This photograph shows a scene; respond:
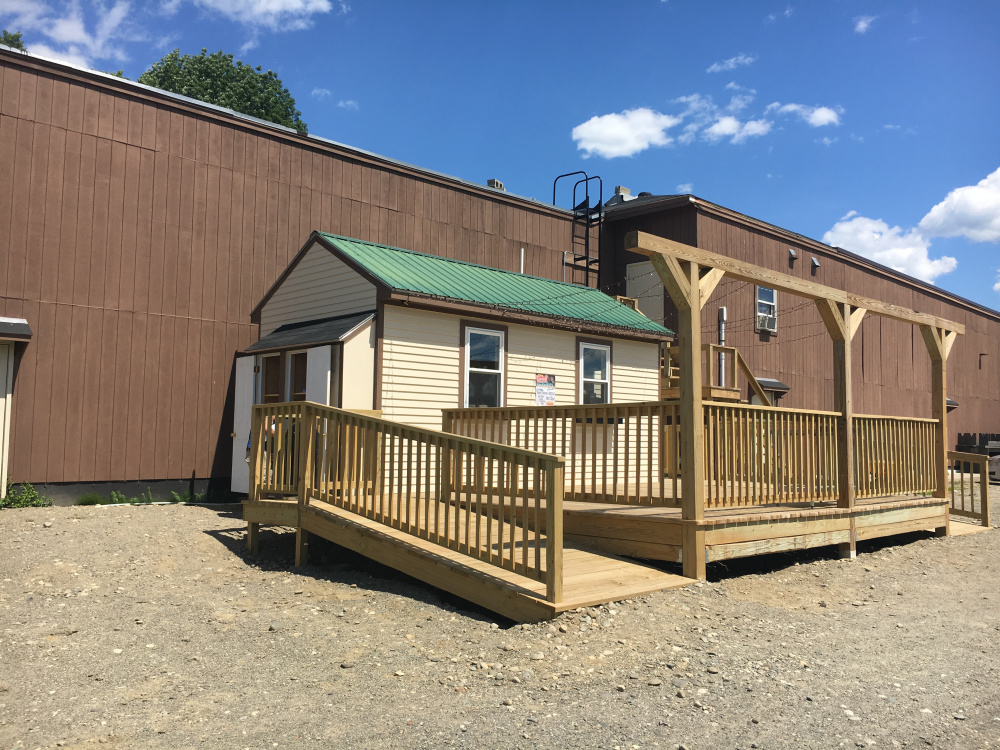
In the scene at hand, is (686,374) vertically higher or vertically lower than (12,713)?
higher

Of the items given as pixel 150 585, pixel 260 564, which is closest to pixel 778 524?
pixel 260 564

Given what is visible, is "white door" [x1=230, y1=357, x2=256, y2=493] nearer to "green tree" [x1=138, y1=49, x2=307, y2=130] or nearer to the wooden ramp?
the wooden ramp

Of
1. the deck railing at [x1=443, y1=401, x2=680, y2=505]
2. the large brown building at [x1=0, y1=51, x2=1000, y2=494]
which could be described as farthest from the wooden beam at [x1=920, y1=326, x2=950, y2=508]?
the large brown building at [x1=0, y1=51, x2=1000, y2=494]

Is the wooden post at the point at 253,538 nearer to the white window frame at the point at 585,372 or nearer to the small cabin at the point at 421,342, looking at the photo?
the small cabin at the point at 421,342

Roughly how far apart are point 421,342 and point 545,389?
2298 mm

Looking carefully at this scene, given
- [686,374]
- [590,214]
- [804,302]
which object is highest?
[590,214]

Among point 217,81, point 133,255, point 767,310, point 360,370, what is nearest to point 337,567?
point 360,370

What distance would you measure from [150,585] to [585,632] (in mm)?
4114

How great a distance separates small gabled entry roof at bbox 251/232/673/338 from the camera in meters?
10.6

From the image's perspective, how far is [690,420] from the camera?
7254mm

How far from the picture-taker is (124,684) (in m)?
4.76

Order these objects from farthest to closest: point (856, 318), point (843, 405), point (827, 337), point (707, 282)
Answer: point (827, 337), point (856, 318), point (843, 405), point (707, 282)

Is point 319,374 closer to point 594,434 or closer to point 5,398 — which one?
point 594,434

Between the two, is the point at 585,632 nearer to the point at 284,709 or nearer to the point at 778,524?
the point at 284,709
